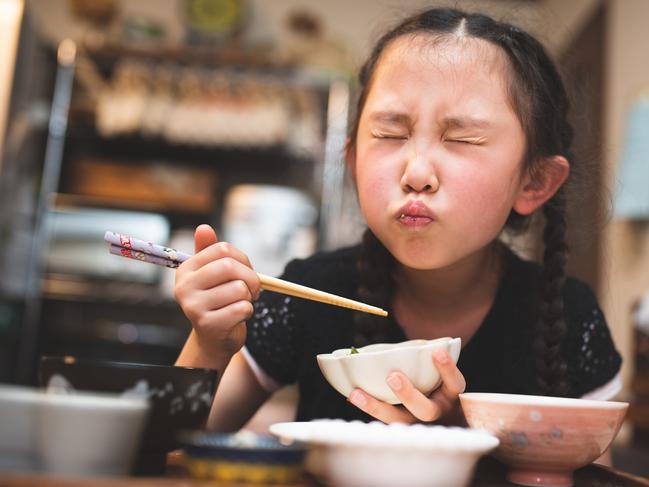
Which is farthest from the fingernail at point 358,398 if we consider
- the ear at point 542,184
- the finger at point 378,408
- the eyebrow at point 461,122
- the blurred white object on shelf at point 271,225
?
the blurred white object on shelf at point 271,225

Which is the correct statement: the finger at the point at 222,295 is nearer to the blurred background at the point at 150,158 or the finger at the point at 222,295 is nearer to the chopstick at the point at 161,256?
the chopstick at the point at 161,256

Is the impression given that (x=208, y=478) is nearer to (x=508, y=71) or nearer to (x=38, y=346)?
(x=508, y=71)

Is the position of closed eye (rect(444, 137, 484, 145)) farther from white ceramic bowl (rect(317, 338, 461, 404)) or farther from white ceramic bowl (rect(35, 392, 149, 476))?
white ceramic bowl (rect(35, 392, 149, 476))

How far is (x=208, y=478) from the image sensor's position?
551 millimetres

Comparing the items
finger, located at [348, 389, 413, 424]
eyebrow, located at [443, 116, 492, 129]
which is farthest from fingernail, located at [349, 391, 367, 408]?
eyebrow, located at [443, 116, 492, 129]

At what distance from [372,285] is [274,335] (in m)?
0.20

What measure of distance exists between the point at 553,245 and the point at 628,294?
1852mm

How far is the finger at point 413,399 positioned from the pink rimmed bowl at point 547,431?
0.30 ft

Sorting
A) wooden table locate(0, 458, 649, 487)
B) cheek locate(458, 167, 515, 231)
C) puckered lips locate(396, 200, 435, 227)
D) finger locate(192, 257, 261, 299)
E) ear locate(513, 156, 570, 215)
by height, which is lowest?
wooden table locate(0, 458, 649, 487)

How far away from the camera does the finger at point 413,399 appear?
0.80 metres

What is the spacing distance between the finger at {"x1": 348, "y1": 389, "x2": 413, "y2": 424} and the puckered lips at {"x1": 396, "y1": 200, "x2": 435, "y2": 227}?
0.91ft

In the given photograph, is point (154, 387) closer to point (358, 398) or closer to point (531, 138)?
point (358, 398)

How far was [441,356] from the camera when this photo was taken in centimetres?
80

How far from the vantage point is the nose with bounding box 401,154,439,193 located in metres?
0.99
